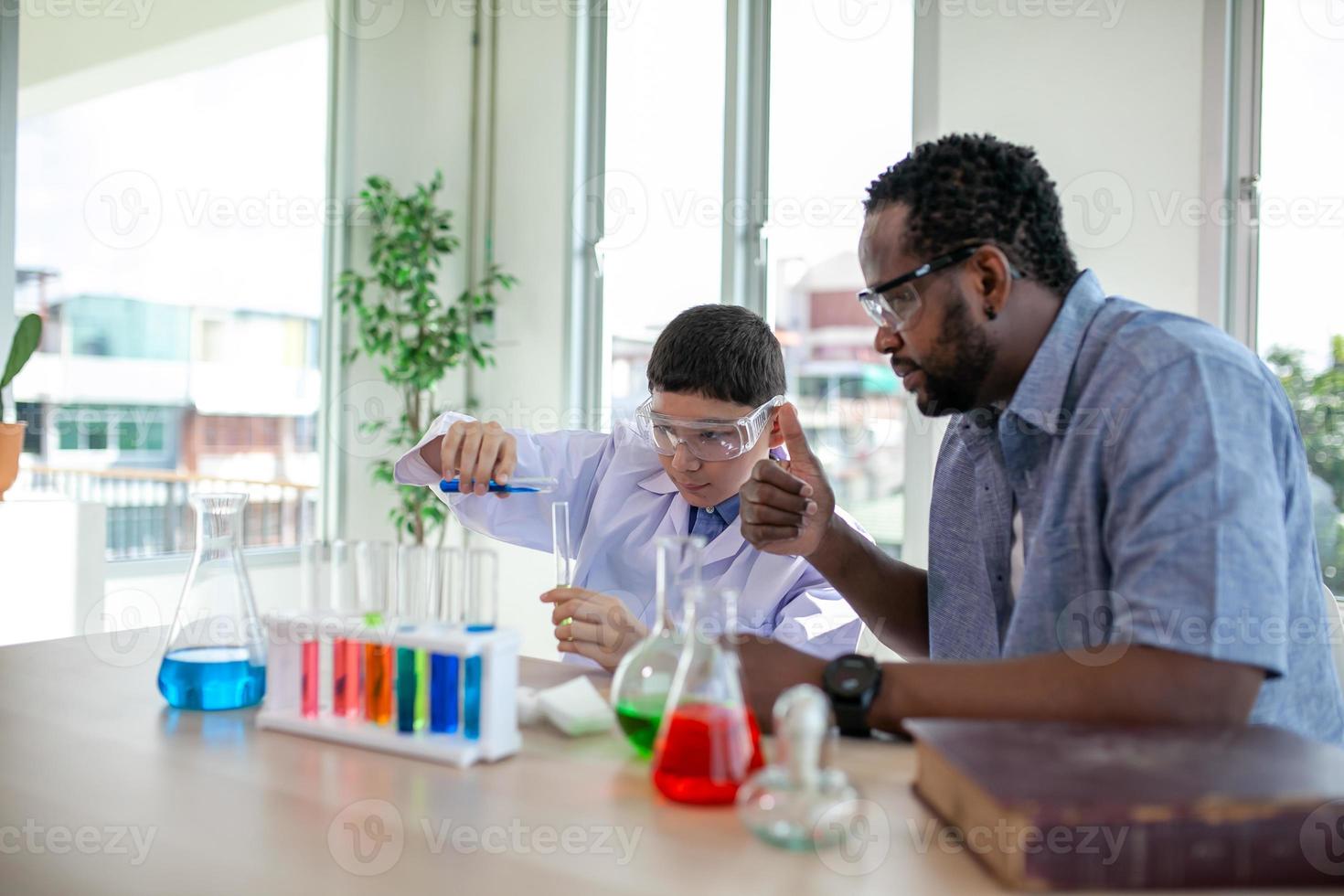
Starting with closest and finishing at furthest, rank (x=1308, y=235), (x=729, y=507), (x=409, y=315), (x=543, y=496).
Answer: (x=729, y=507), (x=543, y=496), (x=1308, y=235), (x=409, y=315)

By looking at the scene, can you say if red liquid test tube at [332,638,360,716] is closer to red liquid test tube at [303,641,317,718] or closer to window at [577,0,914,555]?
red liquid test tube at [303,641,317,718]

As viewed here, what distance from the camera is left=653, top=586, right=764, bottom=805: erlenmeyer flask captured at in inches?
34.6

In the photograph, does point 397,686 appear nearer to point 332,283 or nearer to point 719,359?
point 719,359

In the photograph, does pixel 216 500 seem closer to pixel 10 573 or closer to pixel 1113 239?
pixel 10 573

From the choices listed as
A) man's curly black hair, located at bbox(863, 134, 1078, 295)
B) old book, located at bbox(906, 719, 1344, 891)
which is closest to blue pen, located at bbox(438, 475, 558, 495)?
man's curly black hair, located at bbox(863, 134, 1078, 295)

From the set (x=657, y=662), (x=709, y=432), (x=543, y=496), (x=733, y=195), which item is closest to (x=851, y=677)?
(x=657, y=662)

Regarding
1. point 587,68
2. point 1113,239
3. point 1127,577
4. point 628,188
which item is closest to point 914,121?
point 1113,239

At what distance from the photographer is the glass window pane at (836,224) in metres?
3.63

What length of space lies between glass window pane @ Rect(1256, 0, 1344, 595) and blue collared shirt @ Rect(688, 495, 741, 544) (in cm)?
188

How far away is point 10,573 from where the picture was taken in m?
2.98

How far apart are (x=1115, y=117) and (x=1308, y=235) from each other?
63cm

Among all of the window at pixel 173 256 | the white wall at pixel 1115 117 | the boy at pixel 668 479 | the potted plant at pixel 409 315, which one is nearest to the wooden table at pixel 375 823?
the boy at pixel 668 479

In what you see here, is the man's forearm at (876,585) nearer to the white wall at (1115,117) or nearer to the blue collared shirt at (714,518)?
the blue collared shirt at (714,518)

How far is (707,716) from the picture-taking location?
87 centimetres
